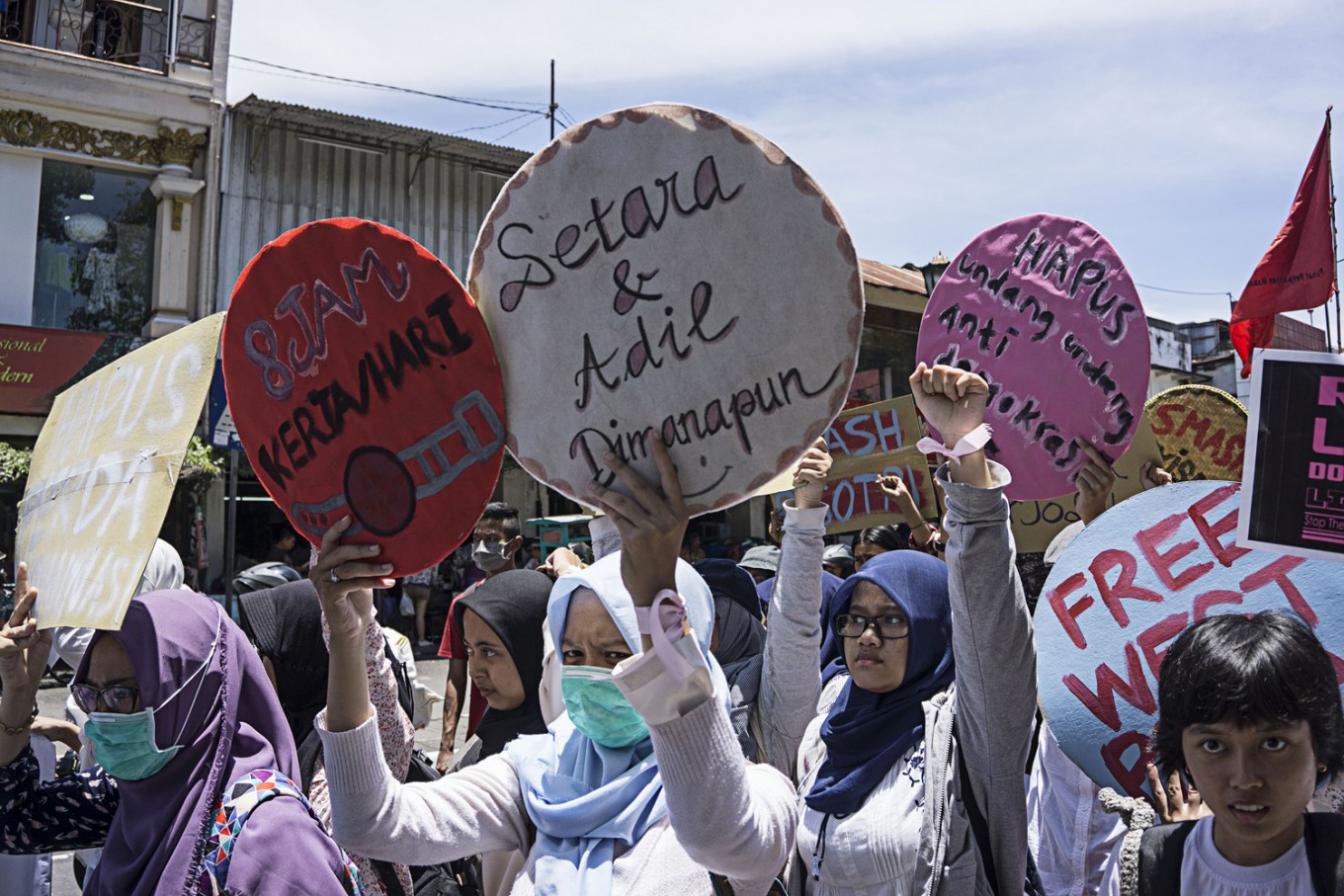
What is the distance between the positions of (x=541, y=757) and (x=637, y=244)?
108 centimetres

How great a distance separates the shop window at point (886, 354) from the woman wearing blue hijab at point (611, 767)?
16785 mm

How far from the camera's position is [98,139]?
606 inches

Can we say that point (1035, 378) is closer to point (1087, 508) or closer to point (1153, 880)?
point (1087, 508)

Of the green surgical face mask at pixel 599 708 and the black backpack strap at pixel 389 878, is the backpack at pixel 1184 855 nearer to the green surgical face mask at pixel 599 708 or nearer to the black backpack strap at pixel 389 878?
the green surgical face mask at pixel 599 708

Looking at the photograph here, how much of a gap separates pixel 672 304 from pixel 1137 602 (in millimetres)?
1112

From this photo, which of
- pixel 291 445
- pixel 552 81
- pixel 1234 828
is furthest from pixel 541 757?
pixel 552 81

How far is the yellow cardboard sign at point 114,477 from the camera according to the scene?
2023mm

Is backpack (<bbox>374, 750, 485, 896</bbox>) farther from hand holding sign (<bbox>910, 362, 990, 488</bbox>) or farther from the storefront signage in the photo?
the storefront signage

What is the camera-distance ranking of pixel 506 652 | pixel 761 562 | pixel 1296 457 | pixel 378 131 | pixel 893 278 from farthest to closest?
pixel 893 278 → pixel 378 131 → pixel 761 562 → pixel 506 652 → pixel 1296 457

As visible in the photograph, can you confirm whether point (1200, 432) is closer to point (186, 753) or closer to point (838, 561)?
point (838, 561)

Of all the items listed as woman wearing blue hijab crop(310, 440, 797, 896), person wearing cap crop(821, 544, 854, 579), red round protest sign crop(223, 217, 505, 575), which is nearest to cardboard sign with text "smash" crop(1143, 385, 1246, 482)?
person wearing cap crop(821, 544, 854, 579)

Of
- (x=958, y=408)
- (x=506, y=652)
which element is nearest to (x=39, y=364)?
(x=506, y=652)

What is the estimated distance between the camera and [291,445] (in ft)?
6.04

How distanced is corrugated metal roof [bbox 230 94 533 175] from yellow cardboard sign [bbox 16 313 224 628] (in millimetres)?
15913
